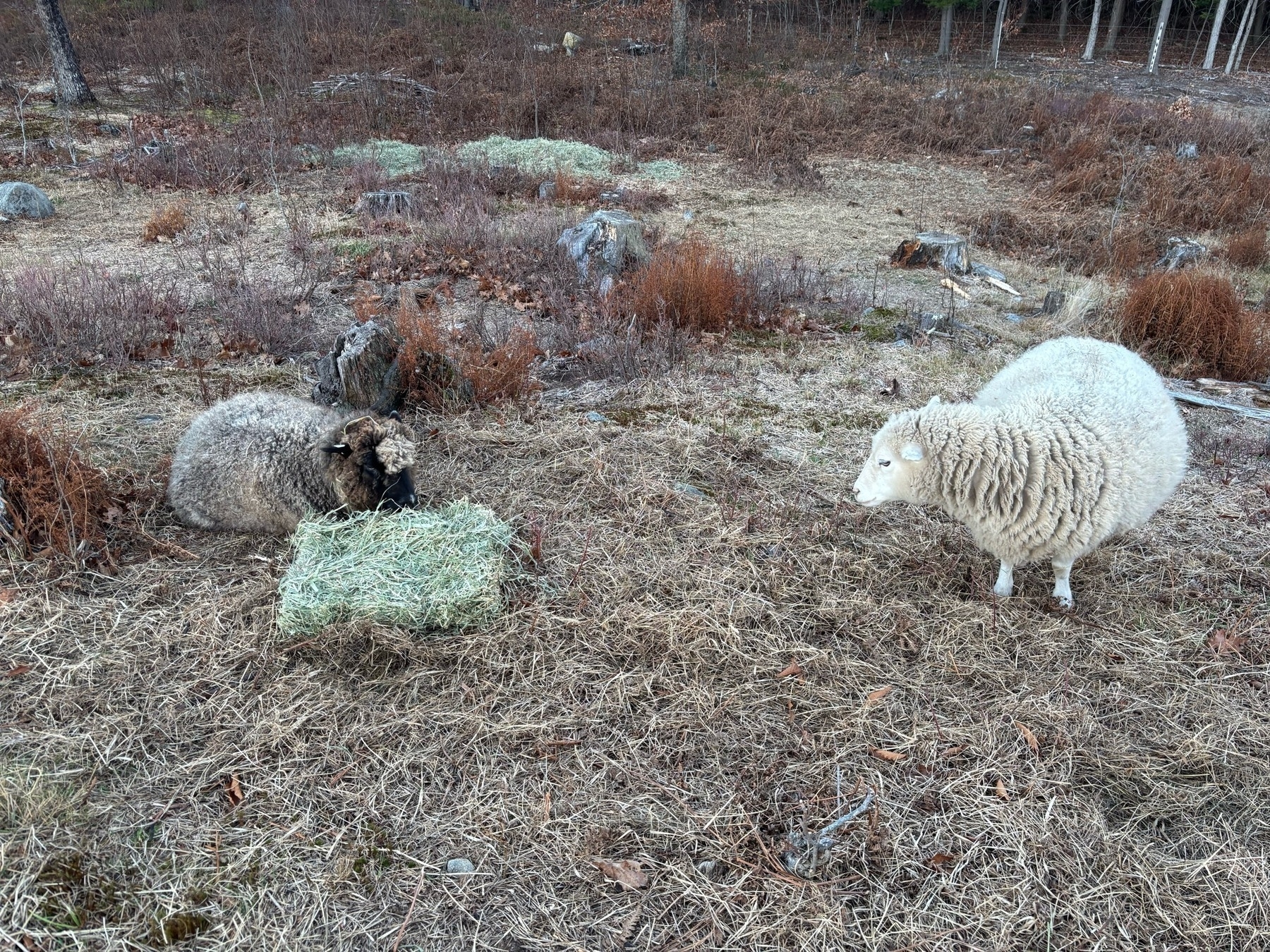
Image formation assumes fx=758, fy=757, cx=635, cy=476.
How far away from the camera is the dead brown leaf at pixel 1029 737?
344cm

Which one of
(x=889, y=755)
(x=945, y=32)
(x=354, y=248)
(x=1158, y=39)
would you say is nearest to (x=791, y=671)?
(x=889, y=755)

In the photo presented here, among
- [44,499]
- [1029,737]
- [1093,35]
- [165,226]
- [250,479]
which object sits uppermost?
[1093,35]

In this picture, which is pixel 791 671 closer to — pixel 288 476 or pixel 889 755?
pixel 889 755

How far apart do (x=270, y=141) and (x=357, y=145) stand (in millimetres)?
2162

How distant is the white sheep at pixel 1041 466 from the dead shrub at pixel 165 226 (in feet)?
33.9

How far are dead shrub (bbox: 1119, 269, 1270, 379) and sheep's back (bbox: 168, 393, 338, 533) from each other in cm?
821

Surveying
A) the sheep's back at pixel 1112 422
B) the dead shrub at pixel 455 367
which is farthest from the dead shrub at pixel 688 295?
the sheep's back at pixel 1112 422

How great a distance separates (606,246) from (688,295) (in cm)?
209

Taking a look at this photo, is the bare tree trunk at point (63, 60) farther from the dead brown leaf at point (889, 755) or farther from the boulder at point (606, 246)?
the dead brown leaf at point (889, 755)

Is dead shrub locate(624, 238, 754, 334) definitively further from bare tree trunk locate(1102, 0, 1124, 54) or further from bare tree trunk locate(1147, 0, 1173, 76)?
bare tree trunk locate(1102, 0, 1124, 54)

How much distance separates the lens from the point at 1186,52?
34375 millimetres

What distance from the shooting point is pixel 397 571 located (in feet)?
13.3

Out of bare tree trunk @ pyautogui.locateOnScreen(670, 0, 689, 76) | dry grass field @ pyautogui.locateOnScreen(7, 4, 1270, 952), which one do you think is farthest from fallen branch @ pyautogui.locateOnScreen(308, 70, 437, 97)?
dry grass field @ pyautogui.locateOnScreen(7, 4, 1270, 952)

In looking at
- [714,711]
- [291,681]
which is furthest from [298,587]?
[714,711]
